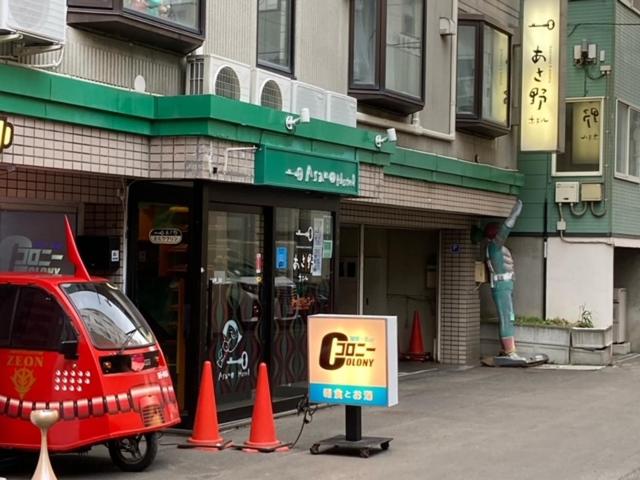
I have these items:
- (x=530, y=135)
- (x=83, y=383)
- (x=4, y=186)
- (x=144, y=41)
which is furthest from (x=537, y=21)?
(x=83, y=383)

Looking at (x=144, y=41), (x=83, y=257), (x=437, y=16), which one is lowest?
(x=83, y=257)

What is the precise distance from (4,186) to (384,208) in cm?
785

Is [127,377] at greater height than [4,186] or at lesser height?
lesser

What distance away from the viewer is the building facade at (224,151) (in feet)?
32.7

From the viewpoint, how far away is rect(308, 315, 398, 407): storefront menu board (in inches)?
396

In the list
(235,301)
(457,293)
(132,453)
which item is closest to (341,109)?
(235,301)

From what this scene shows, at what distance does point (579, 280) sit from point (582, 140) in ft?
8.62

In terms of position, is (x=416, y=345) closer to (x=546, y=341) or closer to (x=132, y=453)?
(x=546, y=341)

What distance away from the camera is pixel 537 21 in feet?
58.8

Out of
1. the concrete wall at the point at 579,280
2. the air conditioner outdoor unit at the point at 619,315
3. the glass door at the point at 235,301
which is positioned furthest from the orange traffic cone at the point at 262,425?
the air conditioner outdoor unit at the point at 619,315

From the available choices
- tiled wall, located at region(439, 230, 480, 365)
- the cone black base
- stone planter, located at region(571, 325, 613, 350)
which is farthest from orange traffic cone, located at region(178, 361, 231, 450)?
stone planter, located at region(571, 325, 613, 350)

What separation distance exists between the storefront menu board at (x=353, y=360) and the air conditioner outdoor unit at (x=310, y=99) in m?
3.16

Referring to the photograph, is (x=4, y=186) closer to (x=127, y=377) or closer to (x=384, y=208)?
(x=127, y=377)

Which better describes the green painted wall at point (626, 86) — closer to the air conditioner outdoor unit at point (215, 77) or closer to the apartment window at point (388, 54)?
the apartment window at point (388, 54)
